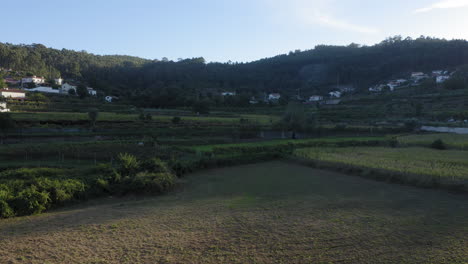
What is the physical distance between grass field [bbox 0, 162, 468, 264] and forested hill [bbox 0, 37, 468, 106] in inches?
2800

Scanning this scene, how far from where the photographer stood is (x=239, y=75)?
11819 centimetres

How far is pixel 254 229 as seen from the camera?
402 inches

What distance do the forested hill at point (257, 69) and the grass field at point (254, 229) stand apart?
71118 millimetres

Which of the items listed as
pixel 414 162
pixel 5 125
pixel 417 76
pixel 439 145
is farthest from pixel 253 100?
pixel 414 162

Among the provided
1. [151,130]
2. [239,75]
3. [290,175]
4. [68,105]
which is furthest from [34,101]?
[239,75]

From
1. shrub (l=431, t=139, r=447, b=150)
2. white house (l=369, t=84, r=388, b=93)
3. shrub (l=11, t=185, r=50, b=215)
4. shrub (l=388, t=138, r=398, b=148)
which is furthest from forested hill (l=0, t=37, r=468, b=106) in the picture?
shrub (l=11, t=185, r=50, b=215)

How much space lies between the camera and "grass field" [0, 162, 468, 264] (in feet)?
27.1

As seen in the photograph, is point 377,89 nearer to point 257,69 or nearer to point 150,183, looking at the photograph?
point 257,69

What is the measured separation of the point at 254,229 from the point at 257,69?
120 metres

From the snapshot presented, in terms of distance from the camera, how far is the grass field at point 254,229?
8.26 meters

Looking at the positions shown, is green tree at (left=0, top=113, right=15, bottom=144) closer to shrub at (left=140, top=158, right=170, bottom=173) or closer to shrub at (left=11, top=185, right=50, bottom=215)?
shrub at (left=140, top=158, right=170, bottom=173)

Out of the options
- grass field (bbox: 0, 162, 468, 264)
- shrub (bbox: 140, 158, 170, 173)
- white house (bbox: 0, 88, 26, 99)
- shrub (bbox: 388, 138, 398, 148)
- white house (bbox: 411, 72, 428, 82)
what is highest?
white house (bbox: 411, 72, 428, 82)

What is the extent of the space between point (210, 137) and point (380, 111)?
122 feet

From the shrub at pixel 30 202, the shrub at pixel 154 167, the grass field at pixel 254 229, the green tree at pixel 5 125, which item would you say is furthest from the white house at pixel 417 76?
the shrub at pixel 30 202
